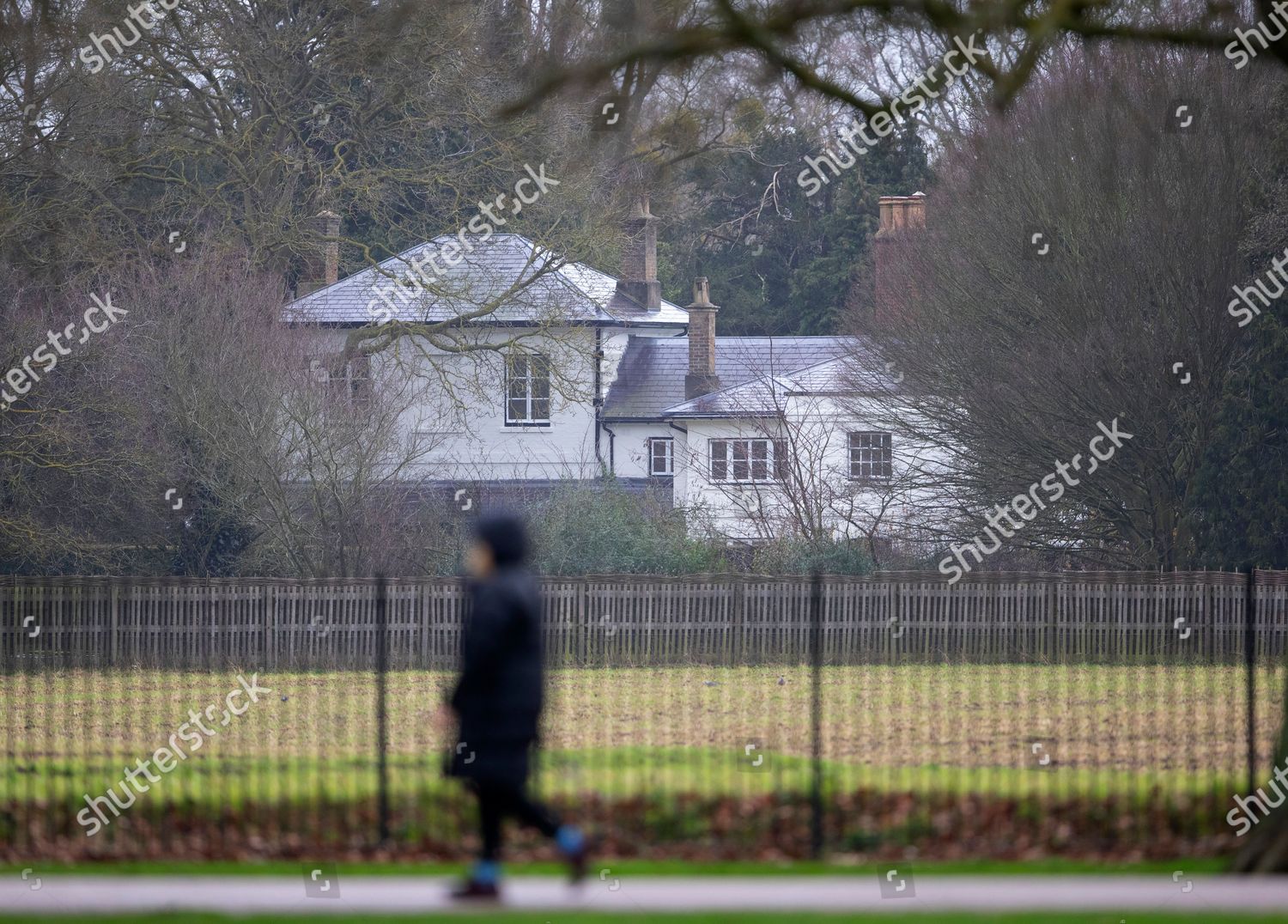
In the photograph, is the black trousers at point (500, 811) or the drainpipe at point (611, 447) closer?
the black trousers at point (500, 811)

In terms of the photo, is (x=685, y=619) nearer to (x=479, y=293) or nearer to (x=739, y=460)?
(x=739, y=460)

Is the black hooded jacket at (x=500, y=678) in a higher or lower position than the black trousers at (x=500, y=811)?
higher

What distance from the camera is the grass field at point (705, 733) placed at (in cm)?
1066

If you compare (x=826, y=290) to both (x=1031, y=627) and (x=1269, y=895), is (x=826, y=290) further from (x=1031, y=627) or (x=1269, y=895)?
(x=1269, y=895)

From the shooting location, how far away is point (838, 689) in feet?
61.0

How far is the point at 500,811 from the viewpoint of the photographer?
771 centimetres

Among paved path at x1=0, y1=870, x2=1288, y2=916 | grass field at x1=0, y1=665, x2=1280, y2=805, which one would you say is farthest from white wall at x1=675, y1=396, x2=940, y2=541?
paved path at x1=0, y1=870, x2=1288, y2=916

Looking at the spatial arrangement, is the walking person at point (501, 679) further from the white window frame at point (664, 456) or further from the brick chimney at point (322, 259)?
the white window frame at point (664, 456)

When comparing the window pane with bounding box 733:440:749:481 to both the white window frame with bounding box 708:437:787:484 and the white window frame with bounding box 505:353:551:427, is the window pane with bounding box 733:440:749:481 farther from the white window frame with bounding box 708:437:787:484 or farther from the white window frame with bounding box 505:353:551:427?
the white window frame with bounding box 505:353:551:427

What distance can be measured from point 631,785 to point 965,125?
2801cm

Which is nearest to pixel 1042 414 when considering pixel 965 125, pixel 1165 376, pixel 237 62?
pixel 1165 376

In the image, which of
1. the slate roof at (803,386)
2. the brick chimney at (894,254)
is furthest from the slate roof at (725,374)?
the brick chimney at (894,254)

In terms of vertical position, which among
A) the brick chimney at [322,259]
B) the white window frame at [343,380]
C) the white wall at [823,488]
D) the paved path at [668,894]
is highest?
the brick chimney at [322,259]

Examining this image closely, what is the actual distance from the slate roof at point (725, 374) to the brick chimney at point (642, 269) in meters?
1.23
